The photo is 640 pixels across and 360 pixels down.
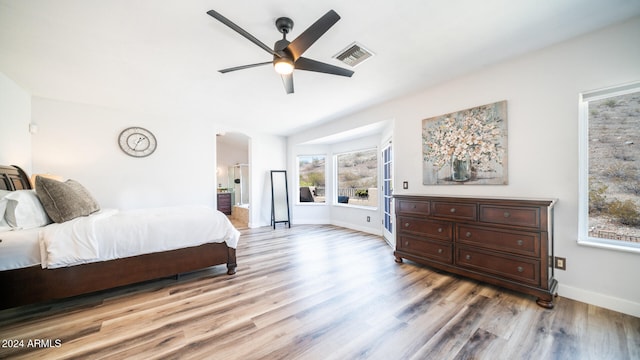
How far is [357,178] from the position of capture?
5.57 m

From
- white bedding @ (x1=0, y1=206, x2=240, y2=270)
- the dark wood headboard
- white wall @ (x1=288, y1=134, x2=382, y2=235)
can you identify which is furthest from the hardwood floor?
white wall @ (x1=288, y1=134, x2=382, y2=235)

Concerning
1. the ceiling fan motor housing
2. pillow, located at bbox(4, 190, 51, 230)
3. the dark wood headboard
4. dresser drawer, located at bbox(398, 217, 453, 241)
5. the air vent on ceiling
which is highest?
the air vent on ceiling

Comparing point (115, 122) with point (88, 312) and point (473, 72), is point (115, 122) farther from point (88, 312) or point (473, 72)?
point (473, 72)

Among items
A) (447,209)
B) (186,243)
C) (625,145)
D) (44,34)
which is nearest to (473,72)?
(625,145)

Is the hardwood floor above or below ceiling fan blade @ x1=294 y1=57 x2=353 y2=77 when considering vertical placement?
below

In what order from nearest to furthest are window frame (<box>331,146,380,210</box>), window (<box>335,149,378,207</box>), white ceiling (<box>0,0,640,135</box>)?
white ceiling (<box>0,0,640,135</box>)
window frame (<box>331,146,380,210</box>)
window (<box>335,149,378,207</box>)

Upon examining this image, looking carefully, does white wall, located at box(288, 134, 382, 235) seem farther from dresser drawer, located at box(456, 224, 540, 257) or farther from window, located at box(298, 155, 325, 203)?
dresser drawer, located at box(456, 224, 540, 257)

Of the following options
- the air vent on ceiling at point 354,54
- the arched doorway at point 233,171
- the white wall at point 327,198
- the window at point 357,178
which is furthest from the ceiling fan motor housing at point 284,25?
the arched doorway at point 233,171

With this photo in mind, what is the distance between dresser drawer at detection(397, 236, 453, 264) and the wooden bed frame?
2226mm

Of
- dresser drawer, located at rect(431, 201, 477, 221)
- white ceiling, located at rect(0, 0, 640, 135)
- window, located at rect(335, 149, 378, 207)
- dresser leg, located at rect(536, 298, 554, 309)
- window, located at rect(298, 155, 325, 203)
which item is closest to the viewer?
white ceiling, located at rect(0, 0, 640, 135)

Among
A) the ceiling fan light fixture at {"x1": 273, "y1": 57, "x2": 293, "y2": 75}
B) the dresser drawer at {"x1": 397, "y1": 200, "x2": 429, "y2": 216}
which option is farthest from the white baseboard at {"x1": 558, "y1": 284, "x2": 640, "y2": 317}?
the ceiling fan light fixture at {"x1": 273, "y1": 57, "x2": 293, "y2": 75}

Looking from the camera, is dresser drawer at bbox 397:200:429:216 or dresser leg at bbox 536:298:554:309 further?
dresser drawer at bbox 397:200:429:216

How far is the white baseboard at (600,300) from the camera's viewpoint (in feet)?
6.09

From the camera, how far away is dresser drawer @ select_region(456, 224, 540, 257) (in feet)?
6.85
